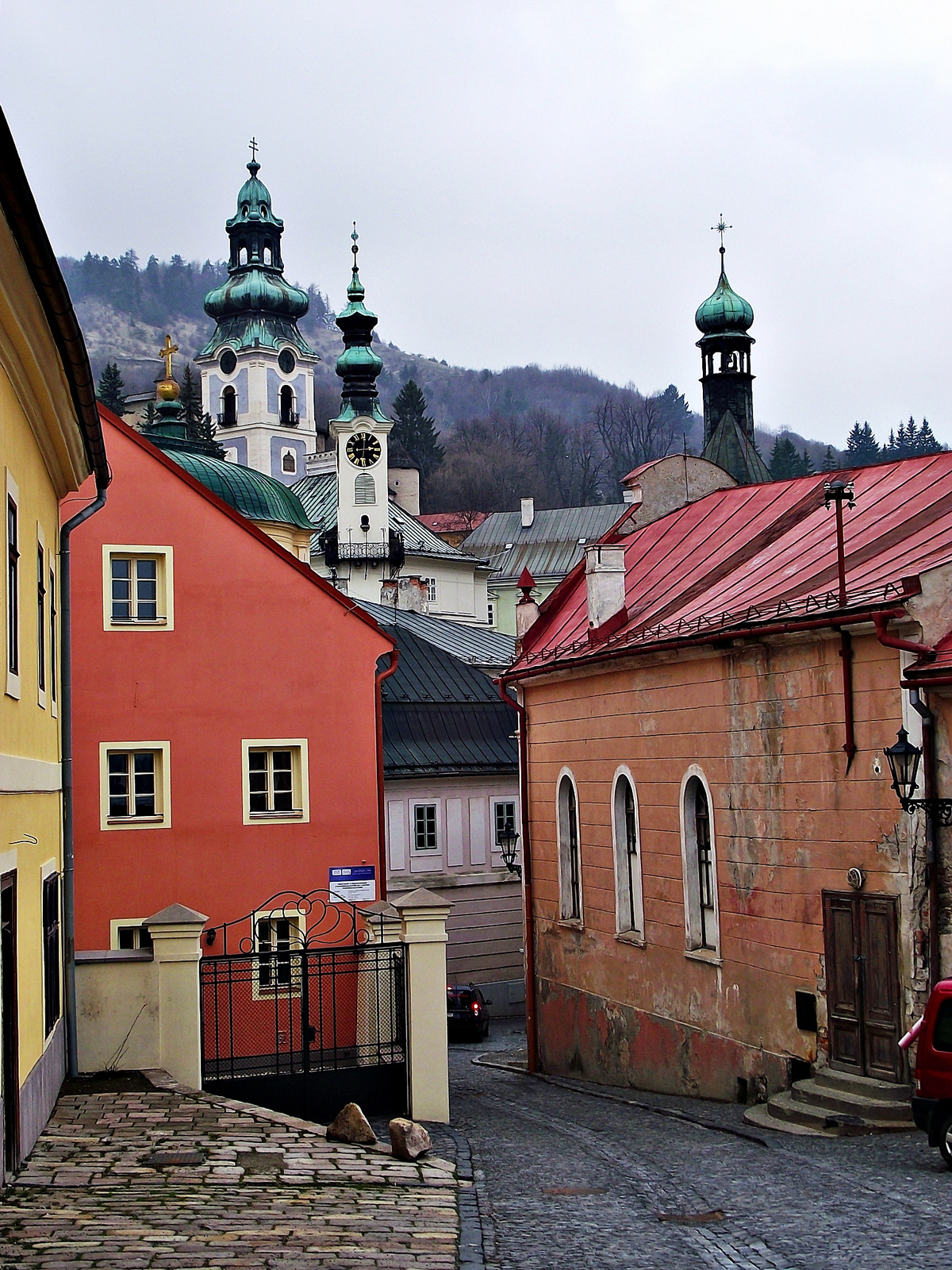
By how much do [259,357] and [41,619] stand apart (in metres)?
95.5

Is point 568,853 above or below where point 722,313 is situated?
Result: below

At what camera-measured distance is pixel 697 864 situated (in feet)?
62.3

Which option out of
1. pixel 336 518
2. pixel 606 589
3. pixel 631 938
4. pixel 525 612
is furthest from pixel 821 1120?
pixel 336 518

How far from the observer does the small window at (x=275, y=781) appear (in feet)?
74.4

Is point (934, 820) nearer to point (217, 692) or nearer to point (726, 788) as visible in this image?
point (726, 788)

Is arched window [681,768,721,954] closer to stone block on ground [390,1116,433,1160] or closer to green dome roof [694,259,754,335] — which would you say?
stone block on ground [390,1116,433,1160]

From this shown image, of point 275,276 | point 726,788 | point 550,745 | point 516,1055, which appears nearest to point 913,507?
point 726,788

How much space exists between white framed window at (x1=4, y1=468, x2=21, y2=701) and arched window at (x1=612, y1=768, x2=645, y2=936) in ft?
35.0

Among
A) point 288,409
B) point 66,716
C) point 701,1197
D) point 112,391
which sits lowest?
point 701,1197

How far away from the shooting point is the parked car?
11.3 m

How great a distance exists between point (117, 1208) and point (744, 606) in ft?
33.9

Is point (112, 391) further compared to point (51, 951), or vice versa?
point (112, 391)

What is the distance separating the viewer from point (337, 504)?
3455 inches

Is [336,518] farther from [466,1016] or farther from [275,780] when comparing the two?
[275,780]
